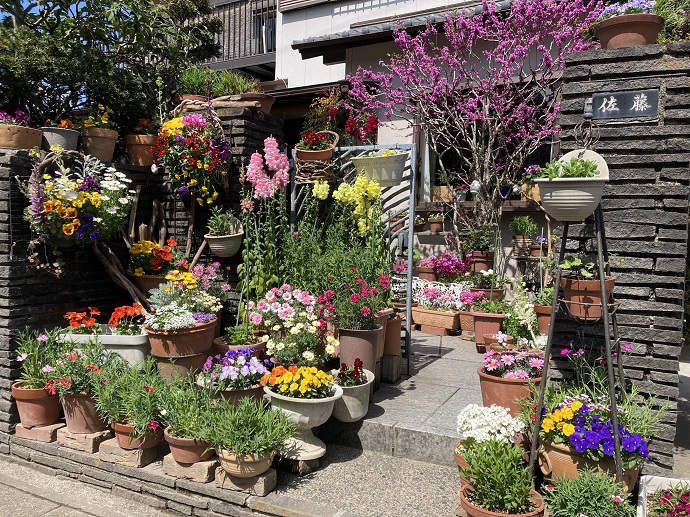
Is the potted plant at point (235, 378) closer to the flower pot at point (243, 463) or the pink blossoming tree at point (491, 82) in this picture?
the flower pot at point (243, 463)

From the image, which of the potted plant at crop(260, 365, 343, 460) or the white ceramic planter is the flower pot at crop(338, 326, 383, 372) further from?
the white ceramic planter

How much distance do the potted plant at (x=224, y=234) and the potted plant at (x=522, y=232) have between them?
396 cm

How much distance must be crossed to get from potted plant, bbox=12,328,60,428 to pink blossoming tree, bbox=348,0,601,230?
5429 millimetres

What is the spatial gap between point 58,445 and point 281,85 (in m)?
9.12

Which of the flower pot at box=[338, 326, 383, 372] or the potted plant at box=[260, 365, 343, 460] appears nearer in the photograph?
the potted plant at box=[260, 365, 343, 460]

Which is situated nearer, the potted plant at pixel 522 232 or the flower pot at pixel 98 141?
the flower pot at pixel 98 141

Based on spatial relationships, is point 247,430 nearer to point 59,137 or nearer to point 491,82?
point 59,137

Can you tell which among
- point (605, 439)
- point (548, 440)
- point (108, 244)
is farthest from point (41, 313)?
point (605, 439)

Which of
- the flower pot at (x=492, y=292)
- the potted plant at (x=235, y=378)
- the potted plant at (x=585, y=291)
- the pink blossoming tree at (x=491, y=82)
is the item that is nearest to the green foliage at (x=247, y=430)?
the potted plant at (x=235, y=378)

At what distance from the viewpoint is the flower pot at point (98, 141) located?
455 cm

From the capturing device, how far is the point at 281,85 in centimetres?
1136

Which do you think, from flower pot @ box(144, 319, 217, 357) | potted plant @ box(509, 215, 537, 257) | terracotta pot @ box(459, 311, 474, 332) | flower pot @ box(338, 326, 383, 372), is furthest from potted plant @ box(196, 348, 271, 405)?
potted plant @ box(509, 215, 537, 257)

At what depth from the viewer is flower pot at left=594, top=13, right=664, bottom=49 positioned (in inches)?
119

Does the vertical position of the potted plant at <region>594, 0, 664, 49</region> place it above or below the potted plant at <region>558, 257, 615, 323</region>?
above
